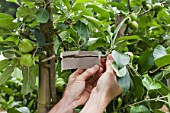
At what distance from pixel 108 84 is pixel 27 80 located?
0.70 ft

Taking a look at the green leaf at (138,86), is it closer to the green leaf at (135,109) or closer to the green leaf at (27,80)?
the green leaf at (135,109)

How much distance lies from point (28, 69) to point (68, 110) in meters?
0.14

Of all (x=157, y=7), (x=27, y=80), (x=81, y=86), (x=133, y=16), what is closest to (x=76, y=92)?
(x=81, y=86)

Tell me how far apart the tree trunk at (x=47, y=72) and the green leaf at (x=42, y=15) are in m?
0.04

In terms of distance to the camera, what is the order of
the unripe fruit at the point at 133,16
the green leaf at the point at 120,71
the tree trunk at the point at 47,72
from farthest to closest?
the unripe fruit at the point at 133,16, the tree trunk at the point at 47,72, the green leaf at the point at 120,71

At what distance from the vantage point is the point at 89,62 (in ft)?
2.53

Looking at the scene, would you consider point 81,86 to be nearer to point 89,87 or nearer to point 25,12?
point 89,87

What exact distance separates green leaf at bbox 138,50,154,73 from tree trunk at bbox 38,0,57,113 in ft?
0.77

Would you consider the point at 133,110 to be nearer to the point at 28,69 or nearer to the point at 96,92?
the point at 96,92

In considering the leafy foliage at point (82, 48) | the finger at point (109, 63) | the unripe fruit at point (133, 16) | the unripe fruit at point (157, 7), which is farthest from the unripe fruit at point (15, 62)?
the unripe fruit at point (157, 7)

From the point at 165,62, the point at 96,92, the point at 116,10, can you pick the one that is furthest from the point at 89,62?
the point at 116,10

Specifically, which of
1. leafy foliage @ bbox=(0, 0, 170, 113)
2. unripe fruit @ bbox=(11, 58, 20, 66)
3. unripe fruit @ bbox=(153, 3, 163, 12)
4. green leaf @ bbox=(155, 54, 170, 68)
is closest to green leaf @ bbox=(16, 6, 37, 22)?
leafy foliage @ bbox=(0, 0, 170, 113)

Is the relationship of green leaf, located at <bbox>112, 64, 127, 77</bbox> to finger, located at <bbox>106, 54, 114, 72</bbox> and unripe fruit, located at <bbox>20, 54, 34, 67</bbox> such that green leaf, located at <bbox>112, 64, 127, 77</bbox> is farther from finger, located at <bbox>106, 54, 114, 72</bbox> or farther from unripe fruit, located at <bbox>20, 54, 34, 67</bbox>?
unripe fruit, located at <bbox>20, 54, 34, 67</bbox>

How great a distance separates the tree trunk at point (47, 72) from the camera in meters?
0.79
